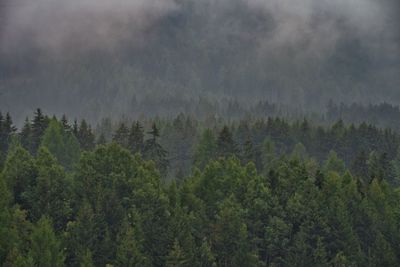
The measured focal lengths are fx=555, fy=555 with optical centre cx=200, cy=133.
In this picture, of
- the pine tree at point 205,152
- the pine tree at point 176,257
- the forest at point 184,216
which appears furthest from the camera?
the pine tree at point 205,152

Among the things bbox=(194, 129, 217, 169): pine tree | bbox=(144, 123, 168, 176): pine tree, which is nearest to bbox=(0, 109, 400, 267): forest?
bbox=(144, 123, 168, 176): pine tree

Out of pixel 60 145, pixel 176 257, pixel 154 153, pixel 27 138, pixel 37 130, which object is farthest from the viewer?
pixel 27 138

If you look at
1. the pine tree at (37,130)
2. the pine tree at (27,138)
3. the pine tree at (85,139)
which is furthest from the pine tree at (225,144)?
the pine tree at (27,138)

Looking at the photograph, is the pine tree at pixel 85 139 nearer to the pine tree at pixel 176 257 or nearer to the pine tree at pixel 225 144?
the pine tree at pixel 225 144

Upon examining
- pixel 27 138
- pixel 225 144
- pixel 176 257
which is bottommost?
pixel 176 257

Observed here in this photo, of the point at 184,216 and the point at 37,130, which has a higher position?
the point at 37,130

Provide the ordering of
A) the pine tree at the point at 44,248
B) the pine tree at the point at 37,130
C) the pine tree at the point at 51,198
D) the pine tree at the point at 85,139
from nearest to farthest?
1. the pine tree at the point at 44,248
2. the pine tree at the point at 51,198
3. the pine tree at the point at 37,130
4. the pine tree at the point at 85,139

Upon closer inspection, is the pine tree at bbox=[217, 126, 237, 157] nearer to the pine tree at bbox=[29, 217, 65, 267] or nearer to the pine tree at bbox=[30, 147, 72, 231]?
the pine tree at bbox=[30, 147, 72, 231]

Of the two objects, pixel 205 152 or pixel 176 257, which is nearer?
pixel 176 257

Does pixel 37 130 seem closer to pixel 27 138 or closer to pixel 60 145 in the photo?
pixel 27 138

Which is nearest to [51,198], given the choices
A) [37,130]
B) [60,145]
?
[60,145]

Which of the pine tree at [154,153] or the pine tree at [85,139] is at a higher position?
the pine tree at [85,139]

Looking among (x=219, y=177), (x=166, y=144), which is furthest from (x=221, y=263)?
(x=166, y=144)

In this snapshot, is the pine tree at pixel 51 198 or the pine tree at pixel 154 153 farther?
the pine tree at pixel 154 153
